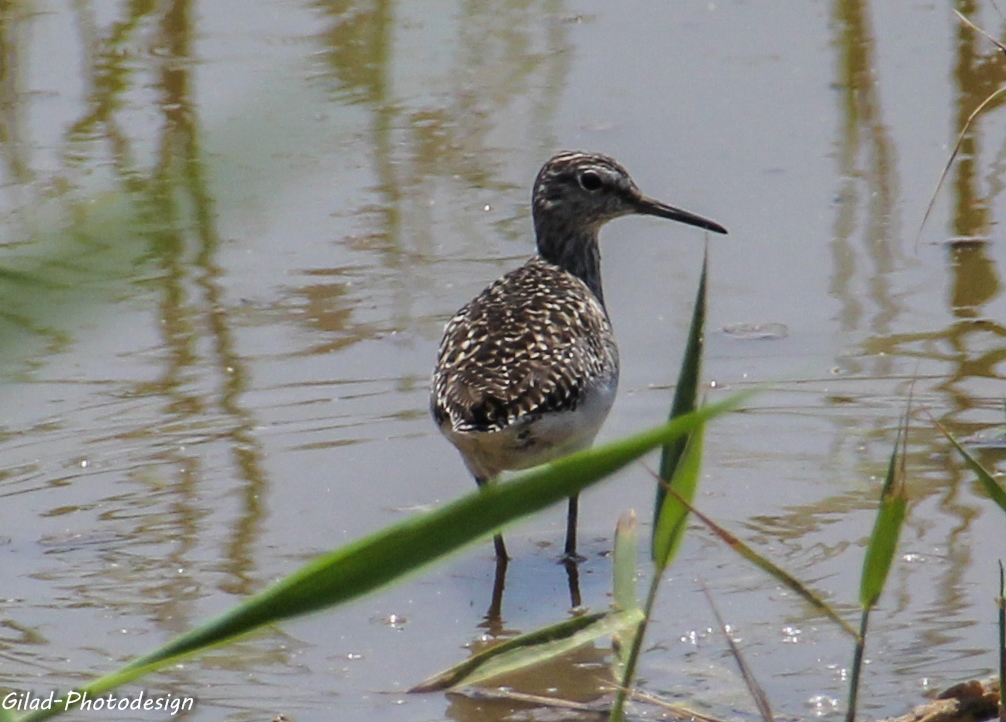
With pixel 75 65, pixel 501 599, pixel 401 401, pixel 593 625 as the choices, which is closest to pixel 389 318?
pixel 401 401

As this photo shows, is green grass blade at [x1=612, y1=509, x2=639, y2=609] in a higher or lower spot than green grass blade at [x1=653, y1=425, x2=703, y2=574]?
lower

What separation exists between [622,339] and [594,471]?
499 centimetres

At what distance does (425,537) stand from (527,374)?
3147 mm

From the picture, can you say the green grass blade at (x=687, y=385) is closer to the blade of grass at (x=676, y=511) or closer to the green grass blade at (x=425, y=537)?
the blade of grass at (x=676, y=511)

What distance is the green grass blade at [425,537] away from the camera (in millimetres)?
1444

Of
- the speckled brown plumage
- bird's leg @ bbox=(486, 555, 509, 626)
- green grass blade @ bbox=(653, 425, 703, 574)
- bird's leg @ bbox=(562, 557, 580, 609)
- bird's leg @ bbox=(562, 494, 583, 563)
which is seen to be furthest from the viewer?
bird's leg @ bbox=(562, 494, 583, 563)

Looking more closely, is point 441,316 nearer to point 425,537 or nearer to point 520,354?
point 520,354

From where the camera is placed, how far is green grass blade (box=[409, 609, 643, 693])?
88.6 inches

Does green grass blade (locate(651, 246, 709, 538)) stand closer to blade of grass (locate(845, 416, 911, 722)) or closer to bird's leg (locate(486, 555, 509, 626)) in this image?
blade of grass (locate(845, 416, 911, 722))

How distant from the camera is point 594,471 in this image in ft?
4.83

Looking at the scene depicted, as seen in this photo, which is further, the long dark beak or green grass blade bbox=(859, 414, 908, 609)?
the long dark beak

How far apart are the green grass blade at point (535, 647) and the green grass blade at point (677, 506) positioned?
0.53 ft

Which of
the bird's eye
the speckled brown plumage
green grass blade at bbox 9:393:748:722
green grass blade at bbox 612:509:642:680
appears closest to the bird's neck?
the bird's eye

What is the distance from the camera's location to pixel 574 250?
249 inches
